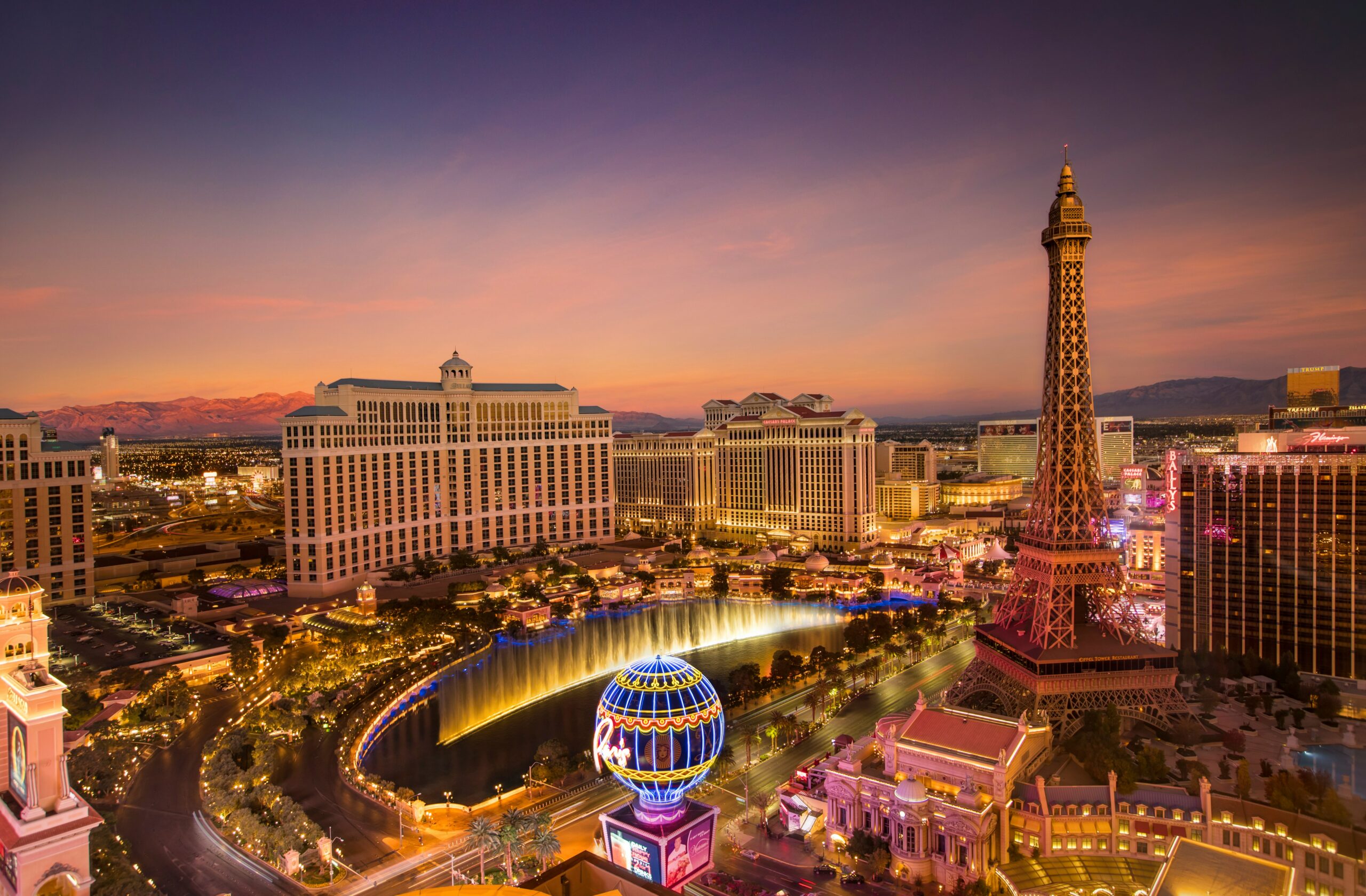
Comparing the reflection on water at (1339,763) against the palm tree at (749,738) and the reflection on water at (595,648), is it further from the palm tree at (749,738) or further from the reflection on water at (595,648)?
the reflection on water at (595,648)

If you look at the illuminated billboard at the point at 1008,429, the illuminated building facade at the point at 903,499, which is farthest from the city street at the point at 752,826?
the illuminated billboard at the point at 1008,429

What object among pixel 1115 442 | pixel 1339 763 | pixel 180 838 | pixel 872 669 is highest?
pixel 1115 442

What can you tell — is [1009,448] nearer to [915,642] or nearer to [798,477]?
[798,477]

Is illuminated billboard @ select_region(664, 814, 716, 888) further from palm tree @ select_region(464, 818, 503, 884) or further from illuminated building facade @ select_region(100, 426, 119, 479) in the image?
illuminated building facade @ select_region(100, 426, 119, 479)

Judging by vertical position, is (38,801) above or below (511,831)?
above

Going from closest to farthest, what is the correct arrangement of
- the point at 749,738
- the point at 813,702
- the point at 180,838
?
the point at 180,838 < the point at 749,738 < the point at 813,702

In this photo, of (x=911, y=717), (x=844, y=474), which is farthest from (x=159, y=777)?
(x=844, y=474)

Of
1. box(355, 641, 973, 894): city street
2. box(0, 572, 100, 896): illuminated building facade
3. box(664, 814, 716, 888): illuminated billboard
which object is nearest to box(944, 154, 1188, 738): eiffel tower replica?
box(355, 641, 973, 894): city street

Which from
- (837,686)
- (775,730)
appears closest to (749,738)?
(775,730)
